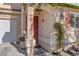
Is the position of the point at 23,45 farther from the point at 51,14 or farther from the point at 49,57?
the point at 51,14

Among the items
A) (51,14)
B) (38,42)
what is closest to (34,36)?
(38,42)

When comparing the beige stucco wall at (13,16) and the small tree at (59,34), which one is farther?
the beige stucco wall at (13,16)

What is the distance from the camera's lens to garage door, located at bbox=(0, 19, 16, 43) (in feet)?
15.9

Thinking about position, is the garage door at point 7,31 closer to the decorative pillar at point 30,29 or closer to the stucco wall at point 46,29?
the decorative pillar at point 30,29

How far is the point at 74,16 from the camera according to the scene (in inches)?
191

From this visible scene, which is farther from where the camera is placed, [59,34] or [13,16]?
[13,16]

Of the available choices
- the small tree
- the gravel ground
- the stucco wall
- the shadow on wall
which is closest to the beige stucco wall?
the shadow on wall

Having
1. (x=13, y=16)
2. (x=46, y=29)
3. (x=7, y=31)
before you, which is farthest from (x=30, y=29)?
(x=13, y=16)

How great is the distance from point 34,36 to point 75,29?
102cm

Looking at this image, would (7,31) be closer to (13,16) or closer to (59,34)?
(13,16)

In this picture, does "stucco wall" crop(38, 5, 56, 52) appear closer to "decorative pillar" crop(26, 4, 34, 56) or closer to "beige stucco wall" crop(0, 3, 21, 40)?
"decorative pillar" crop(26, 4, 34, 56)

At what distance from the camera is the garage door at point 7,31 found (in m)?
4.84

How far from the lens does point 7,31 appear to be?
496 centimetres

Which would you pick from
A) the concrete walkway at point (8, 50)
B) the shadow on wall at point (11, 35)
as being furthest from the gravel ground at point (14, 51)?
the shadow on wall at point (11, 35)
